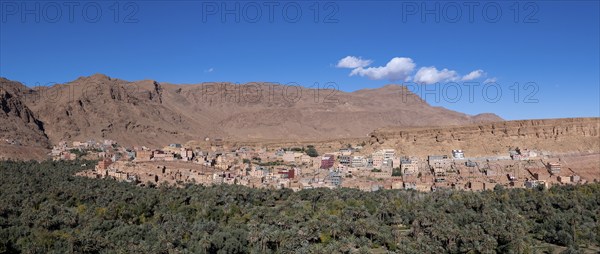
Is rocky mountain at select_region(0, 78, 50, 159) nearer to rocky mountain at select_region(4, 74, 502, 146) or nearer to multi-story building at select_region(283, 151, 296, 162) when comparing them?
rocky mountain at select_region(4, 74, 502, 146)

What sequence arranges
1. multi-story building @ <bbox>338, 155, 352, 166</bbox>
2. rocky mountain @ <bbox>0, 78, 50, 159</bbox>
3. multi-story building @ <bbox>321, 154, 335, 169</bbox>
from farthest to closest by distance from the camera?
1. rocky mountain @ <bbox>0, 78, 50, 159</bbox>
2. multi-story building @ <bbox>338, 155, 352, 166</bbox>
3. multi-story building @ <bbox>321, 154, 335, 169</bbox>

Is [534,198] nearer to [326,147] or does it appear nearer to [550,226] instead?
[550,226]

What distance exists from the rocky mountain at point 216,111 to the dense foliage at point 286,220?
5213cm

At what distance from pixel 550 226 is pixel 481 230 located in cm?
587

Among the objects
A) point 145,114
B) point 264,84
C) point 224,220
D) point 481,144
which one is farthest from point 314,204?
point 264,84

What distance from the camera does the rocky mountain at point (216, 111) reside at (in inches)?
3706

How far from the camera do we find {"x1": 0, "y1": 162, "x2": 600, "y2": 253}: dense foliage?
959 inches

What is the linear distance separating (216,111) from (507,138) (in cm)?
9316

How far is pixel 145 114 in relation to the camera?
107 metres

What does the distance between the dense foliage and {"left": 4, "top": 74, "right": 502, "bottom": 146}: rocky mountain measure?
5213 centimetres

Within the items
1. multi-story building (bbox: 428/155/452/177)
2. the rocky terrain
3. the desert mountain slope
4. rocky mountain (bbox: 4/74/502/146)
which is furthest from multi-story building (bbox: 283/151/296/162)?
the desert mountain slope

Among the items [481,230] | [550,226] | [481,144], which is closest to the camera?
[481,230]

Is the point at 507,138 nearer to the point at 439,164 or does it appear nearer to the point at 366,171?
the point at 439,164

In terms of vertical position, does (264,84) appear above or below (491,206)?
above
